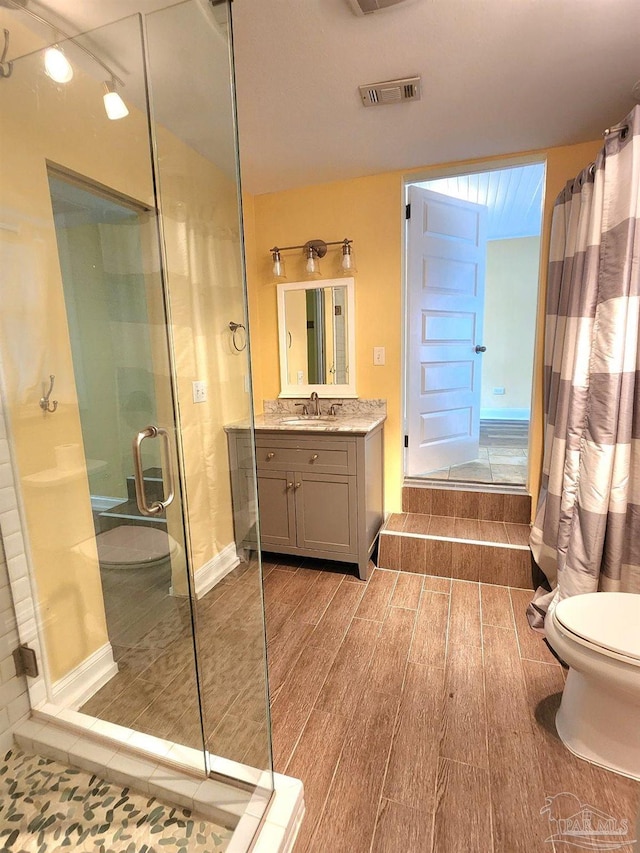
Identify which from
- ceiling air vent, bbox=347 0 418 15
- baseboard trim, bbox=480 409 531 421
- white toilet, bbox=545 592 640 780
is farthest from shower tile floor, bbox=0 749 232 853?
baseboard trim, bbox=480 409 531 421

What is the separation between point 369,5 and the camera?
1.29m

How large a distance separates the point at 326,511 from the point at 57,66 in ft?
7.17

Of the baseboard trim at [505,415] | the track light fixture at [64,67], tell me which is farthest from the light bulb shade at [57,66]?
the baseboard trim at [505,415]

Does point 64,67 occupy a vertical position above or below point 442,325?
above

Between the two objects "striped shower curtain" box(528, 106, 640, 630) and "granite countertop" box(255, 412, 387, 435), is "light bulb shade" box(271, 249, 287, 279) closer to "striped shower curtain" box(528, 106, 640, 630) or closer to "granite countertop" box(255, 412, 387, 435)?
"granite countertop" box(255, 412, 387, 435)

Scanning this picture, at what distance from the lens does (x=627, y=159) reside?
1520 millimetres

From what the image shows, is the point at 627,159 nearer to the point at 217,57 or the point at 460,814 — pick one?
the point at 217,57

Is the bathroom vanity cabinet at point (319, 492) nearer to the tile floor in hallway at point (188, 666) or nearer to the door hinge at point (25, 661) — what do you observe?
the tile floor in hallway at point (188, 666)

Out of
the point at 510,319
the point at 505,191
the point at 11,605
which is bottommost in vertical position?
the point at 11,605

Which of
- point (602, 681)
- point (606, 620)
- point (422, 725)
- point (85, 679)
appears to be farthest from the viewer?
point (85, 679)

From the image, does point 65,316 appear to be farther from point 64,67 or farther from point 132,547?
point 132,547

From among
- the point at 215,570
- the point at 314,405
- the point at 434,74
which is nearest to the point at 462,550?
the point at 314,405

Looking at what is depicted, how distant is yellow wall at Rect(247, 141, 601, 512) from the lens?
2.56m

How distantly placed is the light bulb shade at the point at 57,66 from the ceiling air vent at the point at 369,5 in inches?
38.1
